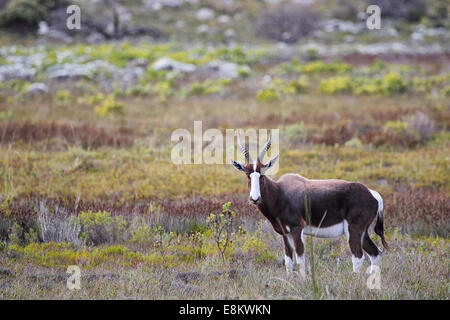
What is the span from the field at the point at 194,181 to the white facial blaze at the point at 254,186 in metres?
0.93

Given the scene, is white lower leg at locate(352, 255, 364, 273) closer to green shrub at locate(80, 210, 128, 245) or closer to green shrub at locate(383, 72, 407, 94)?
green shrub at locate(80, 210, 128, 245)

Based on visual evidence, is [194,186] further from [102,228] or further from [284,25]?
[284,25]

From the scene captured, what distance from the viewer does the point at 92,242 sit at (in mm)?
6707

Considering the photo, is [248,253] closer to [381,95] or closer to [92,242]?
[92,242]

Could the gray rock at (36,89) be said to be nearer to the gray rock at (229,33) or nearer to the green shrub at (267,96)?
the green shrub at (267,96)

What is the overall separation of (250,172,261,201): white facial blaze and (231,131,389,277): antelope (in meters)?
0.01

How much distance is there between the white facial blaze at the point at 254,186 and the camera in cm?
506

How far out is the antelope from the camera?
535 centimetres

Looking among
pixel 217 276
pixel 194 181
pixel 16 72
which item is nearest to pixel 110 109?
pixel 194 181

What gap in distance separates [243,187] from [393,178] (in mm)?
3188

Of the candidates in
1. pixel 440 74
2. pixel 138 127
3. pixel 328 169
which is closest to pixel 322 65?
pixel 440 74

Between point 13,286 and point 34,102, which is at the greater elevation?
Result: point 13,286

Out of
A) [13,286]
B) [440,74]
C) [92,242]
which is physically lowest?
[440,74]

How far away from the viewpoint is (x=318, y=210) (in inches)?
215
